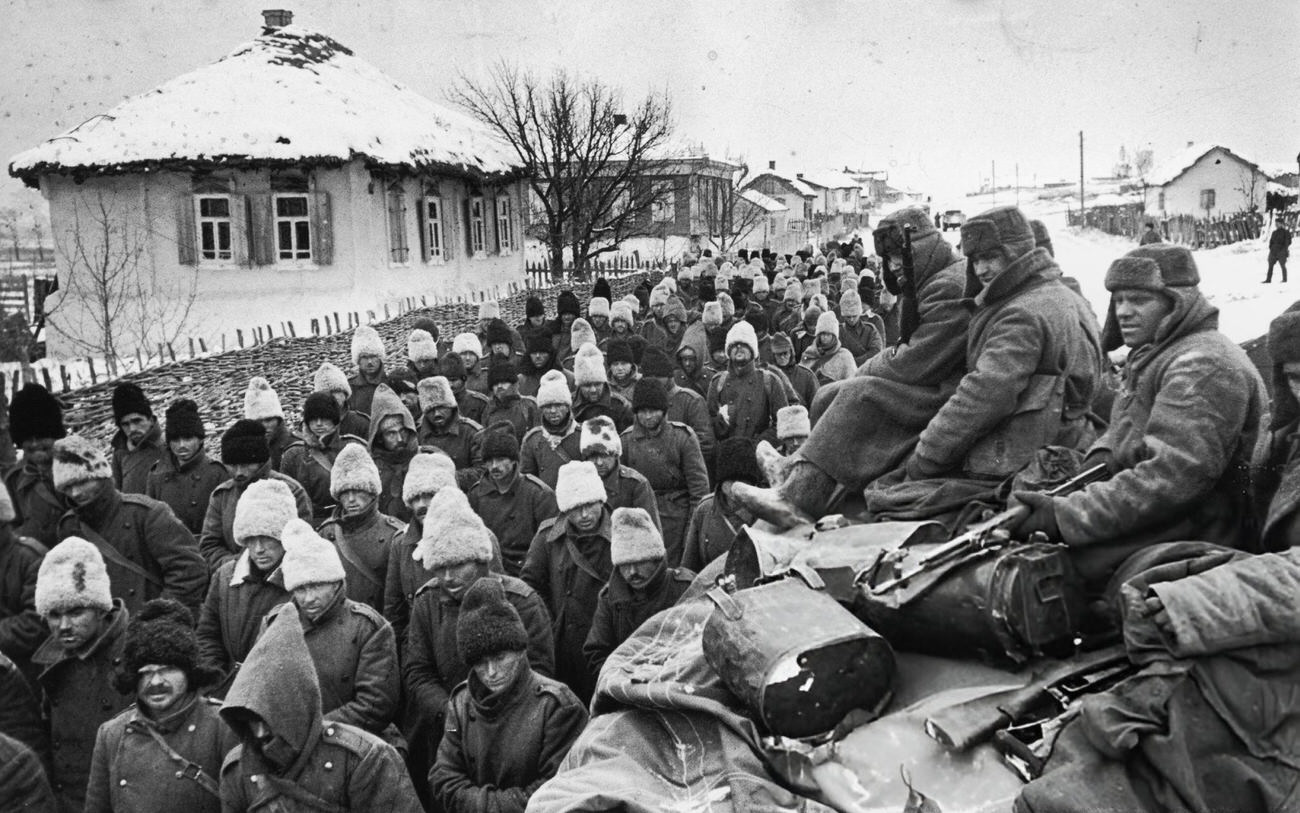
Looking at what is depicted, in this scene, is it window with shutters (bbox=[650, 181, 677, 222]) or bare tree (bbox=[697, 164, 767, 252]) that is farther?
bare tree (bbox=[697, 164, 767, 252])

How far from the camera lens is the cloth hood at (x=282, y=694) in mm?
4254

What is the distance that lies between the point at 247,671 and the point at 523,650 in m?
1.15

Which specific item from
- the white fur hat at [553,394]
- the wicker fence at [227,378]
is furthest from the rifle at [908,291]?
the wicker fence at [227,378]

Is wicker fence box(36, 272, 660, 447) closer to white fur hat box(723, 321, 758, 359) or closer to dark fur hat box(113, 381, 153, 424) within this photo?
dark fur hat box(113, 381, 153, 424)

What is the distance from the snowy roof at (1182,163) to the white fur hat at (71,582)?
65708 millimetres

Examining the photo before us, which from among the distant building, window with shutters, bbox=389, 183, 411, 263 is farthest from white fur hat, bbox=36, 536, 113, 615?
the distant building

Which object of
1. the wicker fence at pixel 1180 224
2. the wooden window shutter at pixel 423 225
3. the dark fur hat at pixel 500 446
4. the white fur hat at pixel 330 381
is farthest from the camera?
the wicker fence at pixel 1180 224

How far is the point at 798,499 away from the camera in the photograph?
4832mm

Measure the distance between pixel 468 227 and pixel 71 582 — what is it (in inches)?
1016

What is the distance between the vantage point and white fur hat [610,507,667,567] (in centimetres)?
584

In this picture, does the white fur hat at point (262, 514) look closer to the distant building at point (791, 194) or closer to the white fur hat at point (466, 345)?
the white fur hat at point (466, 345)

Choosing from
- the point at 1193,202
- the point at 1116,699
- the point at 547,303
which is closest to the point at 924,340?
the point at 1116,699

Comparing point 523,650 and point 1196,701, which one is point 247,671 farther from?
point 1196,701

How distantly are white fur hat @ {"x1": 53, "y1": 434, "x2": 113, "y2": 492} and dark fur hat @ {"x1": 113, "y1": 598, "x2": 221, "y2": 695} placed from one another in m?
2.43
